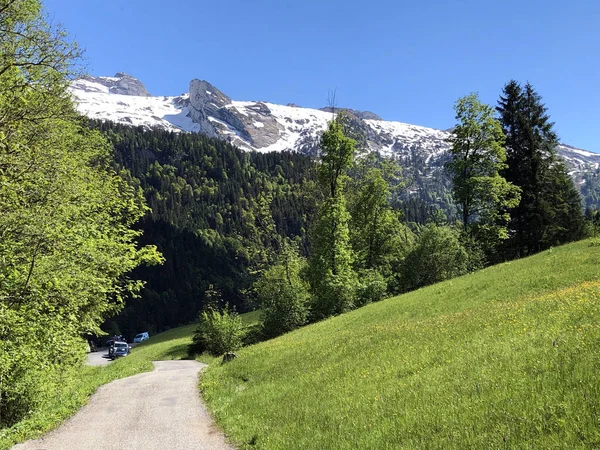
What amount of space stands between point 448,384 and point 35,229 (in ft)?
41.5

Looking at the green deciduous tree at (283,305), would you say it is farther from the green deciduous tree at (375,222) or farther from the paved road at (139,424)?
the paved road at (139,424)

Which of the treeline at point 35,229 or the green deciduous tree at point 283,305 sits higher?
the treeline at point 35,229

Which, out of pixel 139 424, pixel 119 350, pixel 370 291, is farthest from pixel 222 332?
pixel 119 350

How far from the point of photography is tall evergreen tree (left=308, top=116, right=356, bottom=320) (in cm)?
4075

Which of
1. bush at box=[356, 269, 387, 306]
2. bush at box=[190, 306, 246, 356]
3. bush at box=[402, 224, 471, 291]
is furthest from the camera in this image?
bush at box=[356, 269, 387, 306]

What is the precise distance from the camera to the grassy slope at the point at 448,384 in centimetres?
672

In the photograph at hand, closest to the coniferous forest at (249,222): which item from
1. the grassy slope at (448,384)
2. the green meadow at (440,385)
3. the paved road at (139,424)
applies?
the paved road at (139,424)

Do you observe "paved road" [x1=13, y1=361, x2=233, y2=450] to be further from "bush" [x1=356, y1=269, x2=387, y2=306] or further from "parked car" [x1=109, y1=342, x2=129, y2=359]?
"parked car" [x1=109, y1=342, x2=129, y2=359]

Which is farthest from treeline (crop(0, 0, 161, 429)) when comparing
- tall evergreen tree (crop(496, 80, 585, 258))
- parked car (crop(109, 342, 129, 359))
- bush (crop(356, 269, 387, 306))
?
parked car (crop(109, 342, 129, 359))

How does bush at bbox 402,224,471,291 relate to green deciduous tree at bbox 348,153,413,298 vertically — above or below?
below

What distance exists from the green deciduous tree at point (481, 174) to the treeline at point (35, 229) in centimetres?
3684

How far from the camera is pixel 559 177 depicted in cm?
4594

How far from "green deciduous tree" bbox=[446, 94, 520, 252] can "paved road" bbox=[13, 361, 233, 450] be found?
3548 centimetres

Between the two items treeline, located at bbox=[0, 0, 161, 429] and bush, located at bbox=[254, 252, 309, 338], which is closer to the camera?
treeline, located at bbox=[0, 0, 161, 429]
